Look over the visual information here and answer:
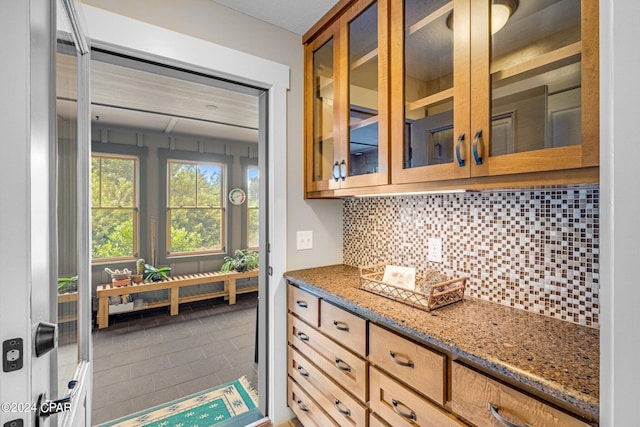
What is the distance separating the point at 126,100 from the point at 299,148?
233 cm

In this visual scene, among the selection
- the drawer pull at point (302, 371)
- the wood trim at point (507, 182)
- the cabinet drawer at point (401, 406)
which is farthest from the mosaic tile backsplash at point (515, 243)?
the drawer pull at point (302, 371)

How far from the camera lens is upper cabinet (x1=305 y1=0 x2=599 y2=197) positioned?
0.83m

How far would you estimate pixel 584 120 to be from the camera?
792 mm

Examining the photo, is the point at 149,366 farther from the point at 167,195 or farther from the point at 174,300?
the point at 167,195

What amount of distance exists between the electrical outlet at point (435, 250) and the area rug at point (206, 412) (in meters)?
1.48

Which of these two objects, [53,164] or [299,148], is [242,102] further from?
[53,164]

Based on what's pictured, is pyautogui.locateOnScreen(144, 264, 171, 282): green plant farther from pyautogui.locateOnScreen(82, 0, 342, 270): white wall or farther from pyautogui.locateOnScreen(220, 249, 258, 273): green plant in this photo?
pyautogui.locateOnScreen(82, 0, 342, 270): white wall

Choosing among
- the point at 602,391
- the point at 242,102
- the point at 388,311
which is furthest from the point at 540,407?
the point at 242,102

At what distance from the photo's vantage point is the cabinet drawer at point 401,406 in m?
0.99

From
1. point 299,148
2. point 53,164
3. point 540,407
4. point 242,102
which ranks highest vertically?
point 242,102

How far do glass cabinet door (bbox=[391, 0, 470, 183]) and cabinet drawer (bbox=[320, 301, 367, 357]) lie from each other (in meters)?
0.66

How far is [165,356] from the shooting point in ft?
9.28

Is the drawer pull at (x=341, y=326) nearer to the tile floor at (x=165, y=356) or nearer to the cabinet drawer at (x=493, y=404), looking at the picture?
the cabinet drawer at (x=493, y=404)

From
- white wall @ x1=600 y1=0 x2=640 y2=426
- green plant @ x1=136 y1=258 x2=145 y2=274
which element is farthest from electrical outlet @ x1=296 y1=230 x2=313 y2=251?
green plant @ x1=136 y1=258 x2=145 y2=274
